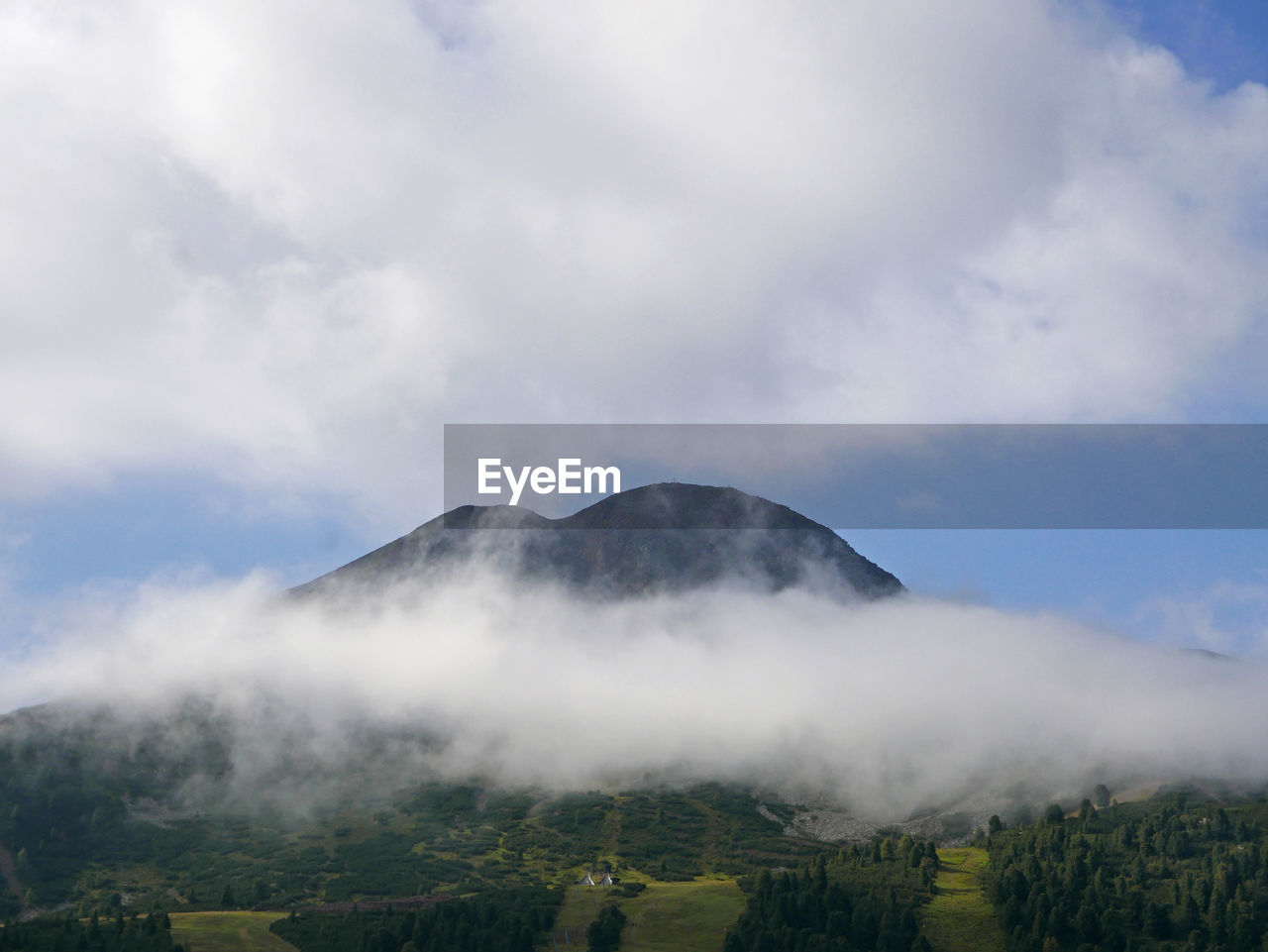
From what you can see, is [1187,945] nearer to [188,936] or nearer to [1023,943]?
[1023,943]

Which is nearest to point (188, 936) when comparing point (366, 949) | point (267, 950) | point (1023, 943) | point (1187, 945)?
point (267, 950)

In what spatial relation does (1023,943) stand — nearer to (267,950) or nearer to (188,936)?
(267,950)

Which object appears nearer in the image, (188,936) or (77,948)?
(77,948)

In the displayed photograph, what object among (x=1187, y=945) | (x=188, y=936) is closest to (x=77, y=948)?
(x=188, y=936)

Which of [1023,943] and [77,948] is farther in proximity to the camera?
[1023,943]

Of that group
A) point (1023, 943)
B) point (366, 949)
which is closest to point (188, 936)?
point (366, 949)
